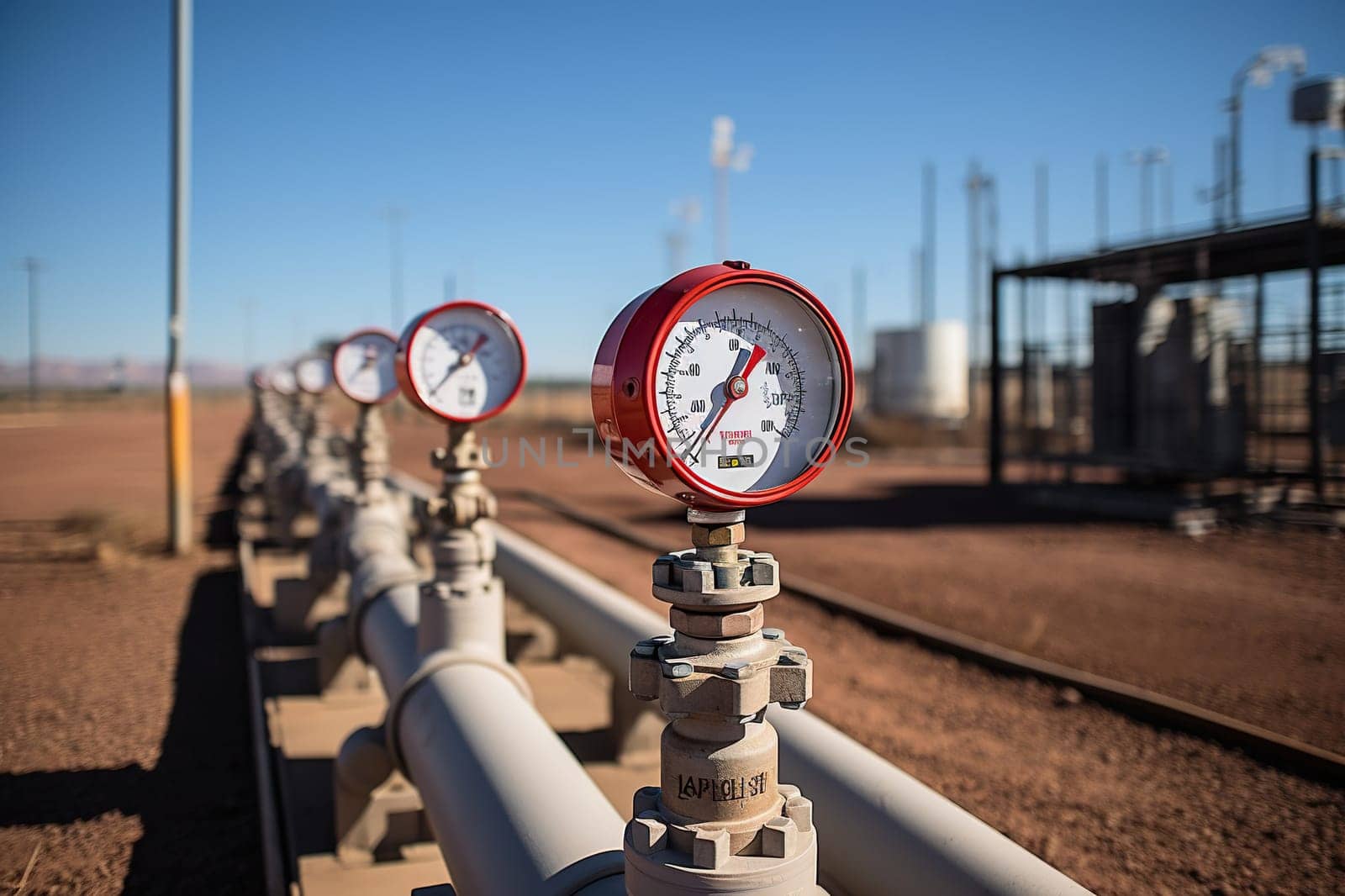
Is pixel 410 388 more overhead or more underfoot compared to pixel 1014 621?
more overhead

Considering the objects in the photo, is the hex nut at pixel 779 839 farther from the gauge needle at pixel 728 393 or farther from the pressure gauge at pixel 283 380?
the pressure gauge at pixel 283 380

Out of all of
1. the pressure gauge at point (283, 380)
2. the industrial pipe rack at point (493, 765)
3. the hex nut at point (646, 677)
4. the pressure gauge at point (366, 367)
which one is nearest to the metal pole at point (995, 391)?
the pressure gauge at point (283, 380)

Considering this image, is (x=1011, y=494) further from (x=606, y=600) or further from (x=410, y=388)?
(x=410, y=388)

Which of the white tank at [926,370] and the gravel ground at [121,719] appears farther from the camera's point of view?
the white tank at [926,370]

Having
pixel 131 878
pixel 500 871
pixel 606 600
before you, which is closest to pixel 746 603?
pixel 500 871

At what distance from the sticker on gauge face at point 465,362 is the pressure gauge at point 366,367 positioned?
243 centimetres

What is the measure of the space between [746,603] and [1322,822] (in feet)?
11.6

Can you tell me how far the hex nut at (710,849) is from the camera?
169 cm

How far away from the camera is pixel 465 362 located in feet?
12.4

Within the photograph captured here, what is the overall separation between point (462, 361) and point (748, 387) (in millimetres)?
2204

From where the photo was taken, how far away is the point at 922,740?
191 inches

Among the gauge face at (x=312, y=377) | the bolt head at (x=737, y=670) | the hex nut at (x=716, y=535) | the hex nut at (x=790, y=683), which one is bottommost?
the hex nut at (x=790, y=683)

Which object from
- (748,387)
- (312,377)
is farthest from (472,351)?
(312,377)

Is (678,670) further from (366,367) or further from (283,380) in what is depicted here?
(283,380)
